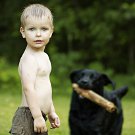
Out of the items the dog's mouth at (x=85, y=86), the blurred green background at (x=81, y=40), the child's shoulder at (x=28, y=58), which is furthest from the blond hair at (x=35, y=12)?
the blurred green background at (x=81, y=40)

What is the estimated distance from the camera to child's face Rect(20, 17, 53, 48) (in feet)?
14.2

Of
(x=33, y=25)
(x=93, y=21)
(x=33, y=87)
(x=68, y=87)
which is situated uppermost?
(x=33, y=25)

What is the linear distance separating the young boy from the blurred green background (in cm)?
1266

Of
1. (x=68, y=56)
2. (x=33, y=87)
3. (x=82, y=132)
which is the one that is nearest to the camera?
(x=33, y=87)

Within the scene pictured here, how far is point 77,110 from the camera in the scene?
24.5ft

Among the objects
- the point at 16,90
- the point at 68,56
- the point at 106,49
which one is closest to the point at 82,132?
the point at 16,90

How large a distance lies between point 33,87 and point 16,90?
12342mm

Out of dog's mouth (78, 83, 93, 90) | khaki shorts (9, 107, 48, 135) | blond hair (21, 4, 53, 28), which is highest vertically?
blond hair (21, 4, 53, 28)

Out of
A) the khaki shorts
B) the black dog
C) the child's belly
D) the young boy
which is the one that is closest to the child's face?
the young boy

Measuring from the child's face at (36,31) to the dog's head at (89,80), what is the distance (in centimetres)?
321

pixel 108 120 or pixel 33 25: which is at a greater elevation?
pixel 33 25

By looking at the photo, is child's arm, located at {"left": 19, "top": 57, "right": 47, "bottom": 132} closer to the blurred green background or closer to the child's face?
the child's face

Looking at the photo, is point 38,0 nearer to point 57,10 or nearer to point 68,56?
point 57,10

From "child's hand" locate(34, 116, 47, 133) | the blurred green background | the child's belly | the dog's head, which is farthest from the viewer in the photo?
the blurred green background
